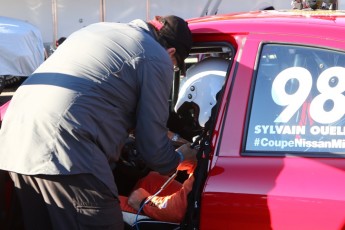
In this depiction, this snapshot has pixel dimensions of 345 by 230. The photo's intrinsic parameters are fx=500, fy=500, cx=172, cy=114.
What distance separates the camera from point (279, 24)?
2088 millimetres

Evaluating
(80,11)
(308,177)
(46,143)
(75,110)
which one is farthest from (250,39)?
(80,11)

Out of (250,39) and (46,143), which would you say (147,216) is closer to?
(46,143)

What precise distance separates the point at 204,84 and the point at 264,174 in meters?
0.77

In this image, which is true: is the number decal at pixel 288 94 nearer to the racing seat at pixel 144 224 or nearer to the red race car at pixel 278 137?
the red race car at pixel 278 137

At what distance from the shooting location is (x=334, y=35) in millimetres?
1954

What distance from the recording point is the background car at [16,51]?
851 cm

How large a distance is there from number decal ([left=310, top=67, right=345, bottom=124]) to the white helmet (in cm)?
64

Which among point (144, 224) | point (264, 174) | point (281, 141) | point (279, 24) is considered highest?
point (279, 24)

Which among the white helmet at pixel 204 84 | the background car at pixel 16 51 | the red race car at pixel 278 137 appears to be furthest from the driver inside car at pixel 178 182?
the background car at pixel 16 51

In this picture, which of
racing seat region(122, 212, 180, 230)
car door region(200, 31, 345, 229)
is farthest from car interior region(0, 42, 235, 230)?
car door region(200, 31, 345, 229)

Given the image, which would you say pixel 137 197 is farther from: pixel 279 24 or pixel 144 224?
pixel 279 24

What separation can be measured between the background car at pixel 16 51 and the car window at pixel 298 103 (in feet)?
23.6

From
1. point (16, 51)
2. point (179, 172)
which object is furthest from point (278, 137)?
point (16, 51)

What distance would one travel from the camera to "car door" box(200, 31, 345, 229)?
6.13 feet
